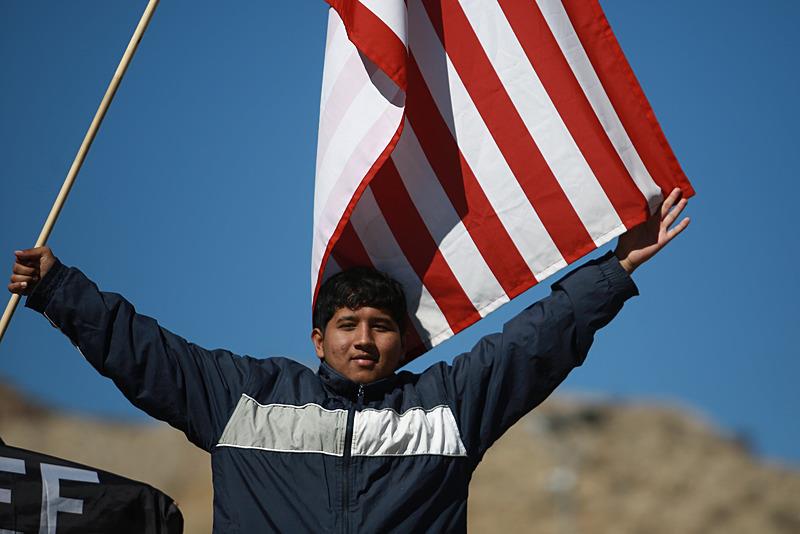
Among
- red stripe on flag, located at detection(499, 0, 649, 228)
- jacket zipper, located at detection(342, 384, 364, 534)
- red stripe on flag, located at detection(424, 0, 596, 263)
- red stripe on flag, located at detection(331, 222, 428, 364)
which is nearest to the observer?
jacket zipper, located at detection(342, 384, 364, 534)

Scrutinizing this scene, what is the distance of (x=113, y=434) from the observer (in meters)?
55.6

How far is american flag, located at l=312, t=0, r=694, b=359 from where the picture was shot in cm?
525

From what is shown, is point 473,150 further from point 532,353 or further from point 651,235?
point 532,353

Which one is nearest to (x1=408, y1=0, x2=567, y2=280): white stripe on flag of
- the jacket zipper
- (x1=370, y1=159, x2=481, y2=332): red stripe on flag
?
(x1=370, y1=159, x2=481, y2=332): red stripe on flag

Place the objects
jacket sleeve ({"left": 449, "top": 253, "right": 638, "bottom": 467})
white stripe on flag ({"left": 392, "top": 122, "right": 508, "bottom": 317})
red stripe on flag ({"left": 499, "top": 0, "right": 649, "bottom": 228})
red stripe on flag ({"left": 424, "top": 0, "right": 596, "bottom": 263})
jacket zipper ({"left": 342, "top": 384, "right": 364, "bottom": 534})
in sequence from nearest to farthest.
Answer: jacket zipper ({"left": 342, "top": 384, "right": 364, "bottom": 534}) → jacket sleeve ({"left": 449, "top": 253, "right": 638, "bottom": 467}) → red stripe on flag ({"left": 499, "top": 0, "right": 649, "bottom": 228}) → red stripe on flag ({"left": 424, "top": 0, "right": 596, "bottom": 263}) → white stripe on flag ({"left": 392, "top": 122, "right": 508, "bottom": 317})

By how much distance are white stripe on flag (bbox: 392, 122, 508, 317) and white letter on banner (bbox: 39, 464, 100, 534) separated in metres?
1.78

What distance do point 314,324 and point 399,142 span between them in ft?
3.15

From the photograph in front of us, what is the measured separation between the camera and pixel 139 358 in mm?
4605

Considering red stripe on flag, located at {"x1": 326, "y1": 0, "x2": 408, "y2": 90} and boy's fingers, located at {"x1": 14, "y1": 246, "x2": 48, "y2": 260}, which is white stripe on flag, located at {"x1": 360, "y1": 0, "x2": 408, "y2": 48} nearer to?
red stripe on flag, located at {"x1": 326, "y1": 0, "x2": 408, "y2": 90}

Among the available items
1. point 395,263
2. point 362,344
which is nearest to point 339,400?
point 362,344

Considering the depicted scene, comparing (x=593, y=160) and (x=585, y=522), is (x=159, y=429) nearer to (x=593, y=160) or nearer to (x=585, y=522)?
(x=585, y=522)

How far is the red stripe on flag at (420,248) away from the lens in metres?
5.46

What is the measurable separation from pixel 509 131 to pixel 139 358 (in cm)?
191

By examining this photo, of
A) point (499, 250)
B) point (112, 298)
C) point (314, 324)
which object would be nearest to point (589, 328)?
point (499, 250)
